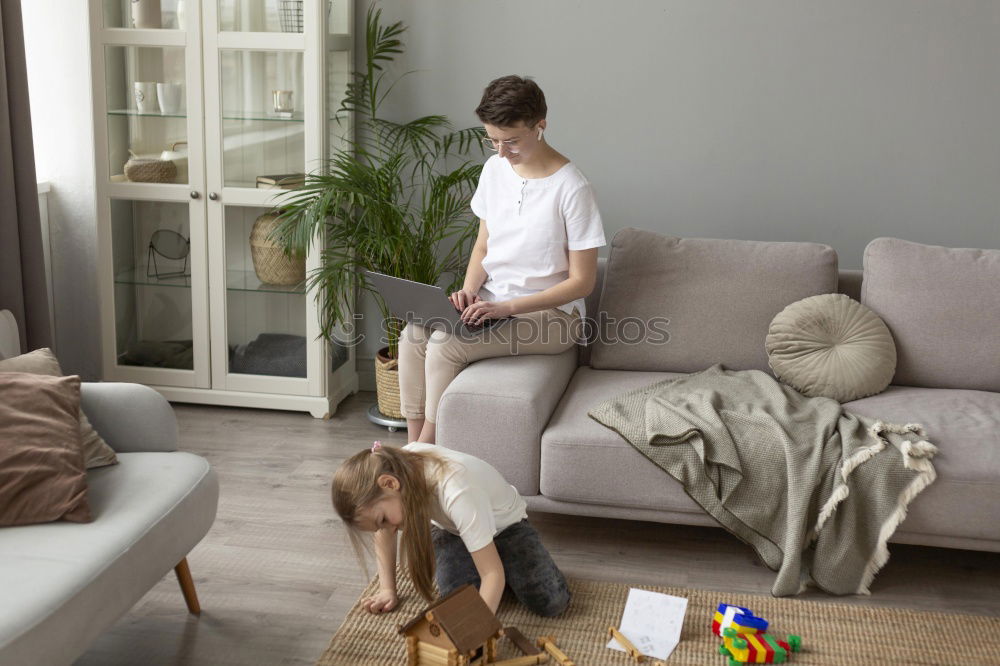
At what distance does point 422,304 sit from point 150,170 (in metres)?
1.44

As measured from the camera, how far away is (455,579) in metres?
2.40

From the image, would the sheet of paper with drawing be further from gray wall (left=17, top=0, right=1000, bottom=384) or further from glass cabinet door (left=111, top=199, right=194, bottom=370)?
glass cabinet door (left=111, top=199, right=194, bottom=370)

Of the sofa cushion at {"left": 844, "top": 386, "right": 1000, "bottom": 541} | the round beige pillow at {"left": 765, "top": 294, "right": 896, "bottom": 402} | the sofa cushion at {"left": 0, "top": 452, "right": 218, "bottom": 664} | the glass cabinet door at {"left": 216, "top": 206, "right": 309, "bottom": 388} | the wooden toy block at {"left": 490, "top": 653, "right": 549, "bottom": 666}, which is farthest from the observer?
the glass cabinet door at {"left": 216, "top": 206, "right": 309, "bottom": 388}

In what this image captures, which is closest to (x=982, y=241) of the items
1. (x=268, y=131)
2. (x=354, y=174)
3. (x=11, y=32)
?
(x=354, y=174)

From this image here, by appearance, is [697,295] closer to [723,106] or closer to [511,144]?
[511,144]

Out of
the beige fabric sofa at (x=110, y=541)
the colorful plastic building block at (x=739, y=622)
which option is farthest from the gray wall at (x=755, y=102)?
the beige fabric sofa at (x=110, y=541)

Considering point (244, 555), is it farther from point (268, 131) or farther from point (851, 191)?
point (851, 191)

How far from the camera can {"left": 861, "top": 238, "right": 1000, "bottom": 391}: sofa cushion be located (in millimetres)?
2969

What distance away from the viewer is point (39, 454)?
2053 mm

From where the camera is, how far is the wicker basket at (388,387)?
3633mm

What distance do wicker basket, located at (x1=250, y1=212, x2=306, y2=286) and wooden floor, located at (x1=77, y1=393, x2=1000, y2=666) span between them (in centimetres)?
71

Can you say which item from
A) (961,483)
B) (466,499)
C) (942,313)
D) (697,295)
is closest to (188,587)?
(466,499)

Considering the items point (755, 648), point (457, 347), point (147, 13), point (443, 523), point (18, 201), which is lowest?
point (755, 648)

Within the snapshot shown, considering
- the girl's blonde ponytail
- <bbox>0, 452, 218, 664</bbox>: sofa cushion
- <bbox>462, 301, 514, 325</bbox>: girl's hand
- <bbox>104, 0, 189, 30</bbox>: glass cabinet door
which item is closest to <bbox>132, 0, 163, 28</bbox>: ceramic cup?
<bbox>104, 0, 189, 30</bbox>: glass cabinet door
